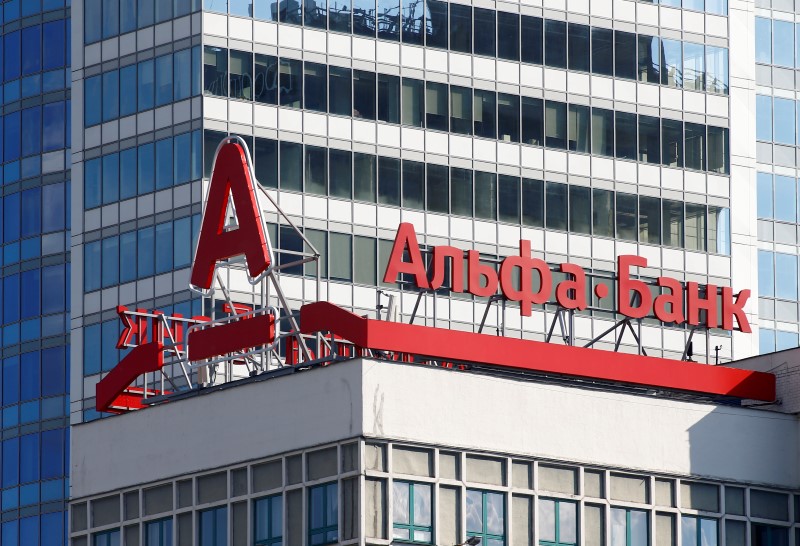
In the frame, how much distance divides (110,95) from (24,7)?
10412 mm

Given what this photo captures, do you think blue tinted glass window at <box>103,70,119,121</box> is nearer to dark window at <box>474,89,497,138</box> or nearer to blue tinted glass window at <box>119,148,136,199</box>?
blue tinted glass window at <box>119,148,136,199</box>

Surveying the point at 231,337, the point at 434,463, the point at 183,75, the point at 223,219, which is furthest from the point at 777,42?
the point at 434,463

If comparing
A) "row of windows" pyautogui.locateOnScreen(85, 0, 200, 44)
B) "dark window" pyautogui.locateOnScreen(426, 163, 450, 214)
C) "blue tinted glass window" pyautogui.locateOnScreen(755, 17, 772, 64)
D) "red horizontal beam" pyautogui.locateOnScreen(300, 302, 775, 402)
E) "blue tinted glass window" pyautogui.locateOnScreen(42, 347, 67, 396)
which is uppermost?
"blue tinted glass window" pyautogui.locateOnScreen(755, 17, 772, 64)

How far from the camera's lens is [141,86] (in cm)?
12025

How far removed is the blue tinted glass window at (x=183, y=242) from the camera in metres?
117

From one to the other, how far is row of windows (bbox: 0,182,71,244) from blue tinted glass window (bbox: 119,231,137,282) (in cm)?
651

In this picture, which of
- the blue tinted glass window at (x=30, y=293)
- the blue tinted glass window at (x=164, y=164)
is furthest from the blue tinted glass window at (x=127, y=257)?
the blue tinted glass window at (x=30, y=293)

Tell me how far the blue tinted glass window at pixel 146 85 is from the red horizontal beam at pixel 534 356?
124ft

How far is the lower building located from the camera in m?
80.7

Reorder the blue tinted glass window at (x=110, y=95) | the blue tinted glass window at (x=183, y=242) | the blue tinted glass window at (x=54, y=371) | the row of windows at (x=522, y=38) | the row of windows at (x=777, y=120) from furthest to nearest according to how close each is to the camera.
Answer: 1. the row of windows at (x=777, y=120)
2. the blue tinted glass window at (x=54, y=371)
3. the blue tinted glass window at (x=110, y=95)
4. the row of windows at (x=522, y=38)
5. the blue tinted glass window at (x=183, y=242)

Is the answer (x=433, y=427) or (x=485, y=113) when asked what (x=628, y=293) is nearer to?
(x=433, y=427)

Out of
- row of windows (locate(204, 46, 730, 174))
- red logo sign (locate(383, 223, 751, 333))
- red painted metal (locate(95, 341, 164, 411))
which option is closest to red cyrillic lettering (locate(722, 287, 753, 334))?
red logo sign (locate(383, 223, 751, 333))

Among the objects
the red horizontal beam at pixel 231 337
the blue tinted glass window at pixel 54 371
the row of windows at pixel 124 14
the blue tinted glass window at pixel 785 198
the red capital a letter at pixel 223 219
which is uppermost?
the row of windows at pixel 124 14

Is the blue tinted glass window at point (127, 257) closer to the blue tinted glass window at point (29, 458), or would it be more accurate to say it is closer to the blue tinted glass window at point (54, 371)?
the blue tinted glass window at point (54, 371)
